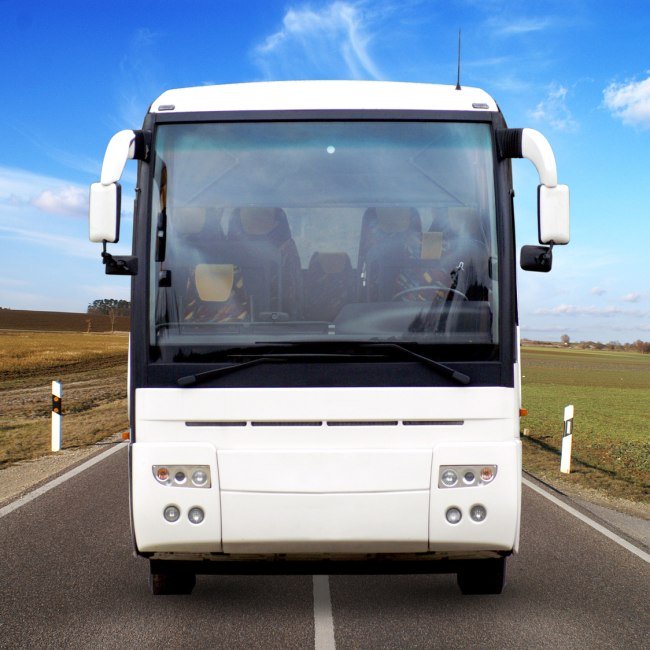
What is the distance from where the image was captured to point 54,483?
9.87 m

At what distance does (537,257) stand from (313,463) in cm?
171

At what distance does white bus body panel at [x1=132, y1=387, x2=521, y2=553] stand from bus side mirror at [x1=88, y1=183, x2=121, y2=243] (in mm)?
885

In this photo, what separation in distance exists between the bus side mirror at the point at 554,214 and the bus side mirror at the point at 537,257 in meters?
0.09

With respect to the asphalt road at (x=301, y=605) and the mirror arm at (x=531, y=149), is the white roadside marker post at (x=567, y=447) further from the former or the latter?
the mirror arm at (x=531, y=149)

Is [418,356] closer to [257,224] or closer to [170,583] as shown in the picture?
[257,224]

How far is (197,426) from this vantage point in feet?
15.4

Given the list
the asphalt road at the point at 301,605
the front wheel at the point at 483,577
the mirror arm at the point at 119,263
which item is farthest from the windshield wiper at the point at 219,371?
the front wheel at the point at 483,577

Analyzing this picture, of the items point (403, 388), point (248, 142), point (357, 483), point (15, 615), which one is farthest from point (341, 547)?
point (248, 142)

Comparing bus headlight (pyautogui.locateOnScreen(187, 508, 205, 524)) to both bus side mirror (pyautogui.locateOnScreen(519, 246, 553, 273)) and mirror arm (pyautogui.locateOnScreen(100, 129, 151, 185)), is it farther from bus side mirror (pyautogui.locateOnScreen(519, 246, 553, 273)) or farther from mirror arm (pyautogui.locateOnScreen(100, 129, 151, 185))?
bus side mirror (pyautogui.locateOnScreen(519, 246, 553, 273))

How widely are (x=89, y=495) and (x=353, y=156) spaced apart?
18.1ft

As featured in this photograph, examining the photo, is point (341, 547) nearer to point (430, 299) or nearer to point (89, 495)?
point (430, 299)

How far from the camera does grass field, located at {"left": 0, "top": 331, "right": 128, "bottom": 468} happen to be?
1469 centimetres

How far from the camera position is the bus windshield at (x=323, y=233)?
488 cm

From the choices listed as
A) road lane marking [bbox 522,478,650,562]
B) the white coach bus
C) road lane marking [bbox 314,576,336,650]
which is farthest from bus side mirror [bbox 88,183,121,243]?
road lane marking [bbox 522,478,650,562]
